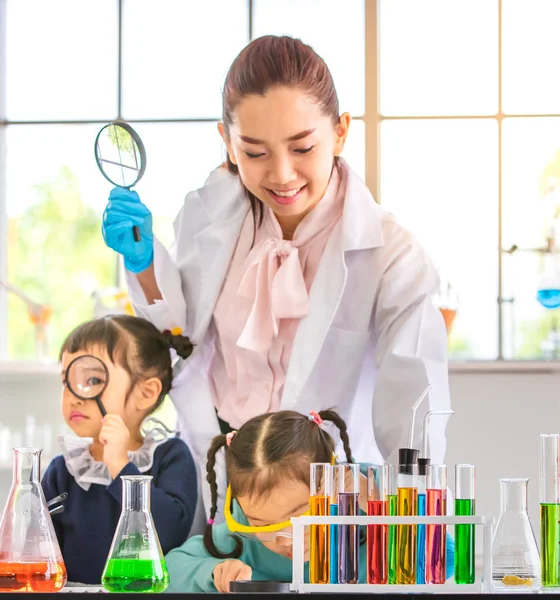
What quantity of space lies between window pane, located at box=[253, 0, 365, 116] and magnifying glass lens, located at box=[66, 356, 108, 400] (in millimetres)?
2172

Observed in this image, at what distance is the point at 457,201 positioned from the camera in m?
3.77

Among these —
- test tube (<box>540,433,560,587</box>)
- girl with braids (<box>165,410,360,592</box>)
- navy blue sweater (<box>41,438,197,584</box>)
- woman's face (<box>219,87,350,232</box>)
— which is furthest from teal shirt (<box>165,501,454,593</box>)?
woman's face (<box>219,87,350,232</box>)

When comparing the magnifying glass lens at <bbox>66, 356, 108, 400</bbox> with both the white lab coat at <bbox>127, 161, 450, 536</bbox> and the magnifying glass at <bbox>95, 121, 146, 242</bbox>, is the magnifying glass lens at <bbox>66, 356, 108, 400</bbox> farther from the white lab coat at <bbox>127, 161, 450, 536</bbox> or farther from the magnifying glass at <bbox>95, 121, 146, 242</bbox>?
the magnifying glass at <bbox>95, 121, 146, 242</bbox>

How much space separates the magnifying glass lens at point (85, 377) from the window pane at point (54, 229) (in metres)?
2.09

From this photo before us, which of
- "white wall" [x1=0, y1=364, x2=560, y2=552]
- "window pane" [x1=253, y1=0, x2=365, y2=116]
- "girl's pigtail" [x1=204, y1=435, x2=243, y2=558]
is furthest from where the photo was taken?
"window pane" [x1=253, y1=0, x2=365, y2=116]

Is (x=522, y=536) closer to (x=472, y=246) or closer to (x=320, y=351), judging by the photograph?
(x=320, y=351)

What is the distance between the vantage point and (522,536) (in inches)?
47.6

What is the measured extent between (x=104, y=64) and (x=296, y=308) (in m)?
2.39

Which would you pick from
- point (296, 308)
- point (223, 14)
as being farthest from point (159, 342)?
point (223, 14)

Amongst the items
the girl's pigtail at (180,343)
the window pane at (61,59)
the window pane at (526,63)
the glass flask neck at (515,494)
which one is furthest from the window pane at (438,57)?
the glass flask neck at (515,494)

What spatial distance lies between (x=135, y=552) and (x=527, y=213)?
9.34 ft

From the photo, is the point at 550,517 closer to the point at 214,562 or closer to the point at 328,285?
the point at 214,562

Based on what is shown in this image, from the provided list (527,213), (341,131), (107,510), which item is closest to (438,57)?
(527,213)

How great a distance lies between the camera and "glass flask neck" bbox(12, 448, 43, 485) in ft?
4.10
